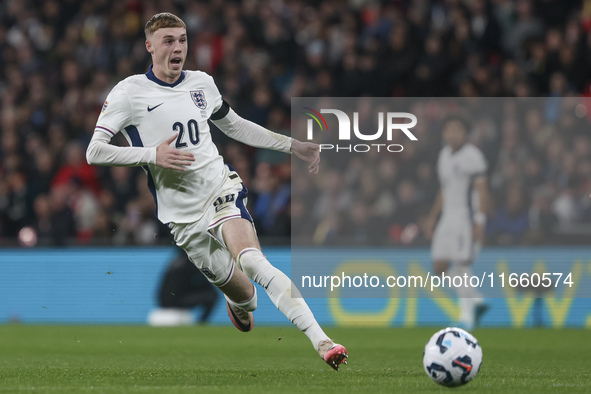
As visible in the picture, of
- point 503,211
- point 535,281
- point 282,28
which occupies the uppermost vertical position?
point 282,28

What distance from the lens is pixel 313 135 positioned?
12.9 m

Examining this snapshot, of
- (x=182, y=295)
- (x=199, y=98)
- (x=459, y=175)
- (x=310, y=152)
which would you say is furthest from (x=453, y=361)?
(x=182, y=295)

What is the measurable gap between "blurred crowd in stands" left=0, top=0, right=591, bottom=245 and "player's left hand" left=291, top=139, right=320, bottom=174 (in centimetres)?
415

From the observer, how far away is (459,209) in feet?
41.2

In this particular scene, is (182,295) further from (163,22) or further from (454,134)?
(163,22)

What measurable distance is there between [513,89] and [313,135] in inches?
117

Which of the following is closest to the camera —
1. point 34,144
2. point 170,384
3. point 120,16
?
point 170,384

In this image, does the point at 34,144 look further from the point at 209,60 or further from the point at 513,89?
the point at 513,89

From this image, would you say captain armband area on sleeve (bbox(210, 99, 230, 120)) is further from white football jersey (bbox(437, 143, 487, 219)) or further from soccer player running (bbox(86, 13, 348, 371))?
white football jersey (bbox(437, 143, 487, 219))

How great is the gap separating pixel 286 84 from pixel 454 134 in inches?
154

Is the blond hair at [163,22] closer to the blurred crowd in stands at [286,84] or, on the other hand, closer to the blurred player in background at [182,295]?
the blurred crowd in stands at [286,84]

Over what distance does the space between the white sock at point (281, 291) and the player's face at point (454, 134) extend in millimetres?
6079

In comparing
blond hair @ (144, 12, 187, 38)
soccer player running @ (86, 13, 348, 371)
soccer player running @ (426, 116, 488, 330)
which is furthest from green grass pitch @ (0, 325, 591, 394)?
blond hair @ (144, 12, 187, 38)

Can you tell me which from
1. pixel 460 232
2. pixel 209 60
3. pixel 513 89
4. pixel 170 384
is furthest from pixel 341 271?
pixel 170 384
